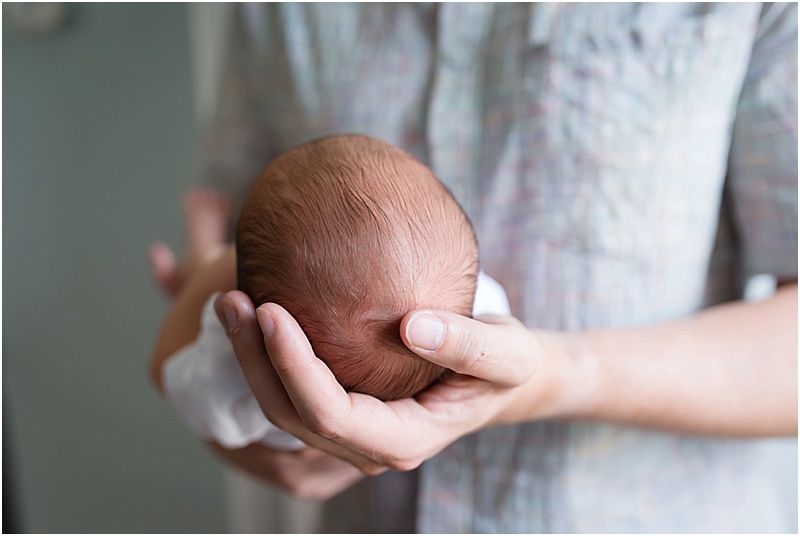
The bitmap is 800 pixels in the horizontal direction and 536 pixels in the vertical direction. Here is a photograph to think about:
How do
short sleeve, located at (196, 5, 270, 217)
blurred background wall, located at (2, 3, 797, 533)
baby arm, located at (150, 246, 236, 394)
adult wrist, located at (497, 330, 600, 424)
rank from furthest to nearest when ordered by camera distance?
blurred background wall, located at (2, 3, 797, 533) < short sleeve, located at (196, 5, 270, 217) < baby arm, located at (150, 246, 236, 394) < adult wrist, located at (497, 330, 600, 424)

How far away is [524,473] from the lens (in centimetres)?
70

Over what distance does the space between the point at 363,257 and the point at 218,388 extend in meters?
0.20

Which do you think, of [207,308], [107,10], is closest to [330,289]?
[207,308]

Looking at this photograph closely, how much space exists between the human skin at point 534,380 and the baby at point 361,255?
0.03 metres

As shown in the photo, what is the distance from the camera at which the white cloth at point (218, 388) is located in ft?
1.90

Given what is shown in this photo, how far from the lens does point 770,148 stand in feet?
1.99

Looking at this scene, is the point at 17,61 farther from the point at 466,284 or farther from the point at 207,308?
the point at 466,284

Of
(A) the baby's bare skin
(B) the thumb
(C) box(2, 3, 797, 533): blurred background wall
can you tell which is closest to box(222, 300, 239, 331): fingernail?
(B) the thumb

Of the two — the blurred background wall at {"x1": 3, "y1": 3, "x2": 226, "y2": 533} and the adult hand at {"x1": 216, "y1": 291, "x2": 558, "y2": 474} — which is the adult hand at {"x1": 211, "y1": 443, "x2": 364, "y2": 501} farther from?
the blurred background wall at {"x1": 3, "y1": 3, "x2": 226, "y2": 533}

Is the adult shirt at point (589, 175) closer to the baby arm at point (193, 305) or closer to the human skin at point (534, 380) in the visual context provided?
the human skin at point (534, 380)

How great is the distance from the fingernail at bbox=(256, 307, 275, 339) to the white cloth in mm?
162

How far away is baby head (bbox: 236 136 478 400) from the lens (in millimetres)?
485

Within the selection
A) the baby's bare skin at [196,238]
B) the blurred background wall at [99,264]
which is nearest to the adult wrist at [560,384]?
the baby's bare skin at [196,238]

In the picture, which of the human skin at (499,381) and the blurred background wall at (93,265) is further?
the blurred background wall at (93,265)
